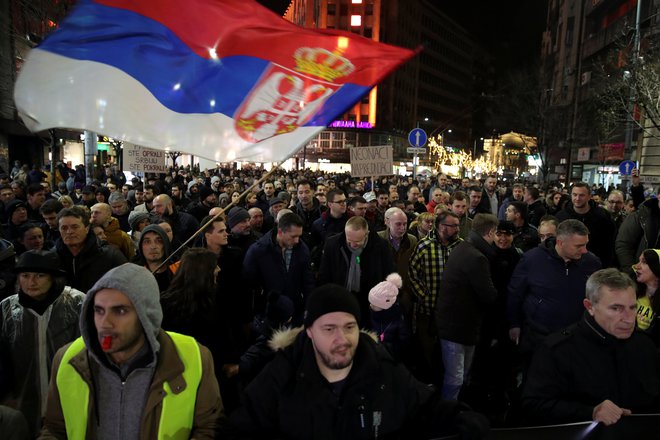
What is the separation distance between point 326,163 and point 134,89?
77.6 meters

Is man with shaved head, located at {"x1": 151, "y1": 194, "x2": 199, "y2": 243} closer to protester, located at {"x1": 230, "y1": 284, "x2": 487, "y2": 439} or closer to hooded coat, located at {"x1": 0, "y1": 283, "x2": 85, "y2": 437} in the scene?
hooded coat, located at {"x1": 0, "y1": 283, "x2": 85, "y2": 437}

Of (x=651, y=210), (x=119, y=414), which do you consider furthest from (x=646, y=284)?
(x=119, y=414)

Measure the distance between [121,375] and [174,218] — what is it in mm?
5766

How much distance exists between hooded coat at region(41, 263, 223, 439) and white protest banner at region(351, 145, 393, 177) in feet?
29.9

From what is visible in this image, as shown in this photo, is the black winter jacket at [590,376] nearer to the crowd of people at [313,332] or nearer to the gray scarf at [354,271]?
the crowd of people at [313,332]

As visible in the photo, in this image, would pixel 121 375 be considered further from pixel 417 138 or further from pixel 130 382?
pixel 417 138

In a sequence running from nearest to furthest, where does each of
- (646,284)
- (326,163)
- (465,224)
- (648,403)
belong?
1. (648,403)
2. (646,284)
3. (465,224)
4. (326,163)

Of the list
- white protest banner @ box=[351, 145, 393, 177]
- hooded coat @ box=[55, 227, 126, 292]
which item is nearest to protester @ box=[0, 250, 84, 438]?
hooded coat @ box=[55, 227, 126, 292]

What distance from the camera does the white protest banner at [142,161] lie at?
12.9 metres

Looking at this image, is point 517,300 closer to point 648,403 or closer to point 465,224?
point 648,403

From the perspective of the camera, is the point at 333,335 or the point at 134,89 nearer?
the point at 333,335

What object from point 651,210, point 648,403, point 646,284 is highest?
point 651,210

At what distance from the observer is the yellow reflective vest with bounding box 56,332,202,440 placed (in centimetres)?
233

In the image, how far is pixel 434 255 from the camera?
222 inches
